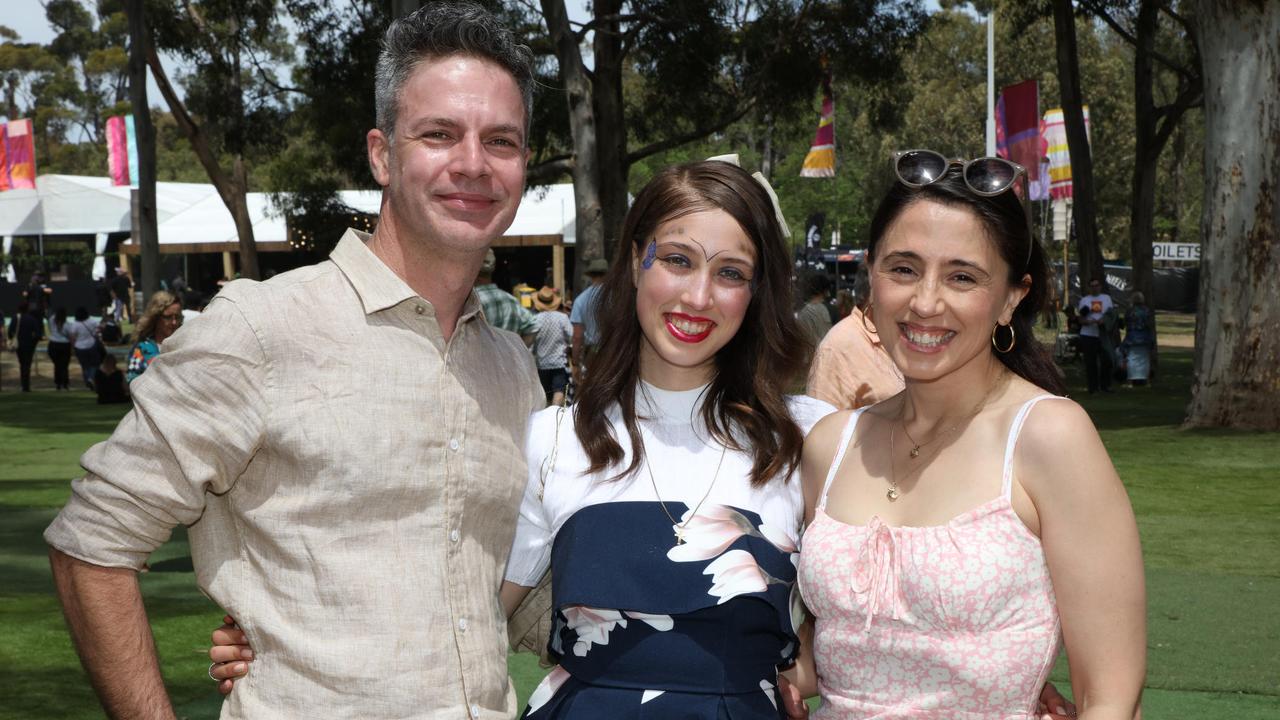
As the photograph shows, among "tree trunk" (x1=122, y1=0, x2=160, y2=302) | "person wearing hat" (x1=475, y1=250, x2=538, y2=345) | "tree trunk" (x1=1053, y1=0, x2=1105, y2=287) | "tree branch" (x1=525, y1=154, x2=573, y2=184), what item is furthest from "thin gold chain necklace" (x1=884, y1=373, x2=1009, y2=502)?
"tree trunk" (x1=1053, y1=0, x2=1105, y2=287)

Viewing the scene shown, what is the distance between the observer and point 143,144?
2419 centimetres

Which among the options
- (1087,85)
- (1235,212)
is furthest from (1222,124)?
(1087,85)

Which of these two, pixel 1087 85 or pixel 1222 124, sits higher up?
pixel 1087 85

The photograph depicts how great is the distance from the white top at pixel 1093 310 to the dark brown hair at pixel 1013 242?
19.1 meters

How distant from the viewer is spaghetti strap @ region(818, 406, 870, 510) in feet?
9.80

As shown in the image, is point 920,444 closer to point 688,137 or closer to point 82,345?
point 688,137

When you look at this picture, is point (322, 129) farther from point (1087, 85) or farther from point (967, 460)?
point (1087, 85)

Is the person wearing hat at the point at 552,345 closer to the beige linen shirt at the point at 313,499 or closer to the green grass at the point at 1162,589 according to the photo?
the green grass at the point at 1162,589

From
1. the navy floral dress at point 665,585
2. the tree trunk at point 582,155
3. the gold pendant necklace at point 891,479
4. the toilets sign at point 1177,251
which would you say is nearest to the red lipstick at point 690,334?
the navy floral dress at point 665,585

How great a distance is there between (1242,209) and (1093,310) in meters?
6.33

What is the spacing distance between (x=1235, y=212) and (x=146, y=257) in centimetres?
1860

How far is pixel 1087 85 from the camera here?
174 feet

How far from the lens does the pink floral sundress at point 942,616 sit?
2.64 meters

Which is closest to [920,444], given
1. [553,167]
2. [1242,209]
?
[1242,209]
